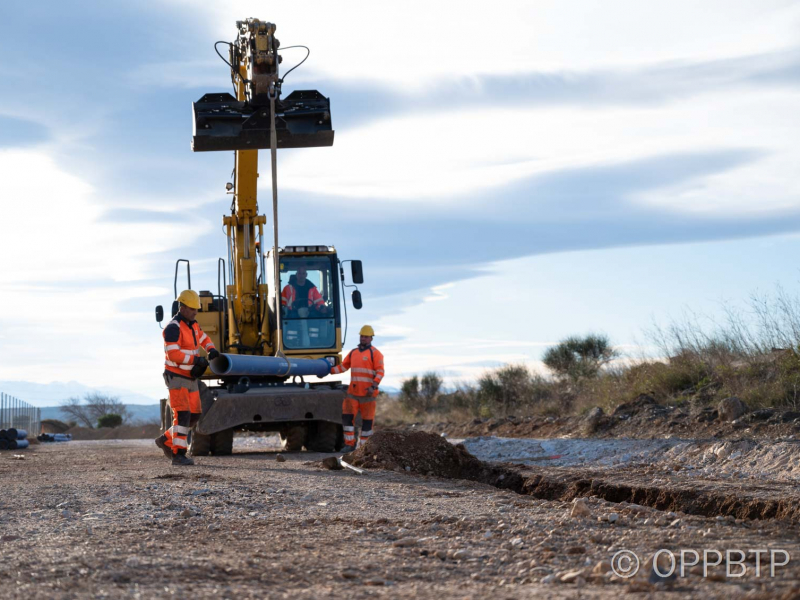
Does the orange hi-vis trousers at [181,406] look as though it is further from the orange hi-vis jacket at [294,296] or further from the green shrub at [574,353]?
the green shrub at [574,353]

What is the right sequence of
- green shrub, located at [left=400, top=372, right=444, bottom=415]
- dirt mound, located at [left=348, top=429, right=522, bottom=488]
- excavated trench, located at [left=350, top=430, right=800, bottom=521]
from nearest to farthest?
excavated trench, located at [left=350, top=430, right=800, bottom=521] < dirt mound, located at [left=348, top=429, right=522, bottom=488] < green shrub, located at [left=400, top=372, right=444, bottom=415]

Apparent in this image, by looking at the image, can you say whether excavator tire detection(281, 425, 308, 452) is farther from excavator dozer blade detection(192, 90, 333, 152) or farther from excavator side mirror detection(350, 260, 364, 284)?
excavator dozer blade detection(192, 90, 333, 152)

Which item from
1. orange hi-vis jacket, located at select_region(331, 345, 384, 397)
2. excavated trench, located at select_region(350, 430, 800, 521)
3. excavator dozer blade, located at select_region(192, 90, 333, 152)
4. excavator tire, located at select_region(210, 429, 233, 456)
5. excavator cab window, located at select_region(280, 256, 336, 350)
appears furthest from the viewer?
excavator cab window, located at select_region(280, 256, 336, 350)

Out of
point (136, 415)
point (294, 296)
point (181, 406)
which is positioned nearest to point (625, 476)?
point (181, 406)

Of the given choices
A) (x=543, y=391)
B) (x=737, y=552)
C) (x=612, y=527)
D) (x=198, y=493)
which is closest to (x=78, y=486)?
(x=198, y=493)

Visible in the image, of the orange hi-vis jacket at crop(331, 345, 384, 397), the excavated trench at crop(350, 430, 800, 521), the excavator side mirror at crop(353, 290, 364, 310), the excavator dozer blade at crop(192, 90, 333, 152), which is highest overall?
the excavator dozer blade at crop(192, 90, 333, 152)

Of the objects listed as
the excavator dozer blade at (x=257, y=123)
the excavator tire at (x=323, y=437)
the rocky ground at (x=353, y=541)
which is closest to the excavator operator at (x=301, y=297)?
the excavator tire at (x=323, y=437)

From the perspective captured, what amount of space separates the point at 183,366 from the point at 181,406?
55cm

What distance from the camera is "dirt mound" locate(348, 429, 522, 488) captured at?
11.9m

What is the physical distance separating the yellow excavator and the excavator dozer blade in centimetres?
2

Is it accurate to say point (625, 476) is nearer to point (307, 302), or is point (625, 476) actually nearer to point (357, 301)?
point (357, 301)

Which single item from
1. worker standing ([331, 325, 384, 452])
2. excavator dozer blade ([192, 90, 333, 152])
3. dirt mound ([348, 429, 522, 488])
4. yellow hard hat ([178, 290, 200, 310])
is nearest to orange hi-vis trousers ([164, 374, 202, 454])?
yellow hard hat ([178, 290, 200, 310])

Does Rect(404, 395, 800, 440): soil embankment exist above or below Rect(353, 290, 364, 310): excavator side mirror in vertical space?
below

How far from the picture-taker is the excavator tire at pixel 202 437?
586 inches
